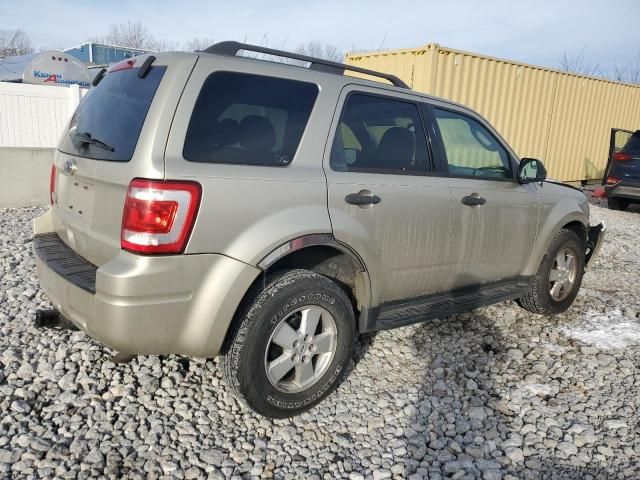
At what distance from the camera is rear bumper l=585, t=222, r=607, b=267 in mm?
5191

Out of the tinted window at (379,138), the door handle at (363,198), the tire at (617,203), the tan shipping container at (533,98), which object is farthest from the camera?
the tire at (617,203)

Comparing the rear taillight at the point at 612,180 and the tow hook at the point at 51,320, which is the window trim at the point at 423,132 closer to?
the tow hook at the point at 51,320

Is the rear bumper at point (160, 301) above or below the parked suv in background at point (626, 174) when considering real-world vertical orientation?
below

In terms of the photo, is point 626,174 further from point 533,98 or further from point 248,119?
point 248,119

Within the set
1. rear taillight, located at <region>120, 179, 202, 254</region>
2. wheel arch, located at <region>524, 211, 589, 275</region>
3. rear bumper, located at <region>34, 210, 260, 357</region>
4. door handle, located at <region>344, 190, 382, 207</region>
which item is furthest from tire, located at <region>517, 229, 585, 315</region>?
rear taillight, located at <region>120, 179, 202, 254</region>

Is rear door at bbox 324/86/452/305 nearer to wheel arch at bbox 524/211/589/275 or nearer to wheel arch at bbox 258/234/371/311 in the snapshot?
wheel arch at bbox 258/234/371/311

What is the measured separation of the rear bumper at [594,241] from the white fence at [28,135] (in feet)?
25.6

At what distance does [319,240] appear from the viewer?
2.89 meters

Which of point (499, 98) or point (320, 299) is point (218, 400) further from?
point (499, 98)

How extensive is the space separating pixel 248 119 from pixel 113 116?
28.9 inches

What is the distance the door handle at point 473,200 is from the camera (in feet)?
12.1

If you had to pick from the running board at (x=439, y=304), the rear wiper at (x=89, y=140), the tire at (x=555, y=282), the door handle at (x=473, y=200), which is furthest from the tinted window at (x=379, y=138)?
the tire at (x=555, y=282)

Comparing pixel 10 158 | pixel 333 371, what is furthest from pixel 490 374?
pixel 10 158

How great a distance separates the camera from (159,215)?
2.42 m
